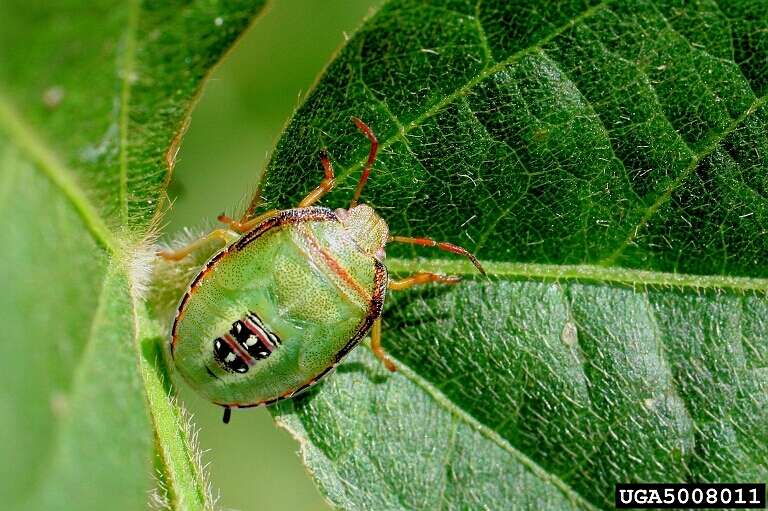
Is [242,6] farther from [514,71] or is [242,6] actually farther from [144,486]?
[144,486]

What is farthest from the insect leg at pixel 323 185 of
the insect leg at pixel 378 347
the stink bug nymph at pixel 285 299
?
the insect leg at pixel 378 347

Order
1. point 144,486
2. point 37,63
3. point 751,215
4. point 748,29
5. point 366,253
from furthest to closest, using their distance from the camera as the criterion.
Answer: point 366,253 → point 751,215 → point 748,29 → point 144,486 → point 37,63

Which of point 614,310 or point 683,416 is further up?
point 614,310

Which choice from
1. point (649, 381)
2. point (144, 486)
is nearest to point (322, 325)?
point (144, 486)

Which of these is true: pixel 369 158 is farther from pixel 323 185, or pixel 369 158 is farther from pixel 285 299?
pixel 285 299

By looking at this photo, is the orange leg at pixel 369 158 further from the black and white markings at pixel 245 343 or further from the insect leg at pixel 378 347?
the black and white markings at pixel 245 343

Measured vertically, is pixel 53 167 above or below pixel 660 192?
above

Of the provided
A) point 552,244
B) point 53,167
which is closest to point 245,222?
point 53,167

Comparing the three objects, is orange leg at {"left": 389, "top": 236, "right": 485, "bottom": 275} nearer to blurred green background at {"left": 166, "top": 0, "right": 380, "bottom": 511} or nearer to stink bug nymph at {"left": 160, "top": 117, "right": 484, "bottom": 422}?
stink bug nymph at {"left": 160, "top": 117, "right": 484, "bottom": 422}
